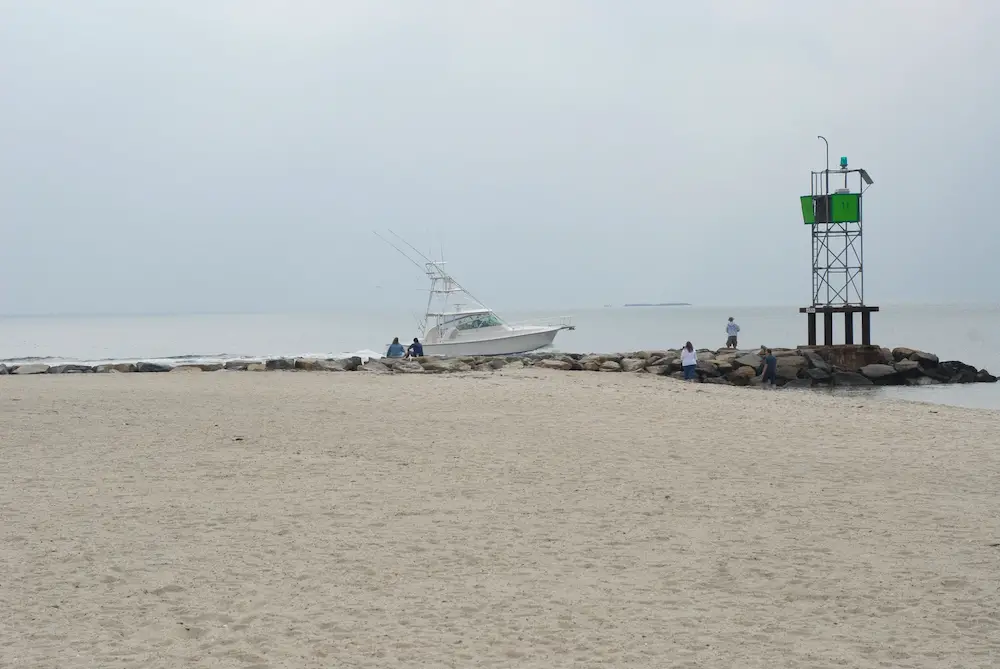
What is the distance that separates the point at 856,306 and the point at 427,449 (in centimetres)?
2766

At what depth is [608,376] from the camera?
2617 cm

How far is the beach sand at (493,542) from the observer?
221 inches

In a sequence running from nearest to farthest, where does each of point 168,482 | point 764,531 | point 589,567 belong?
point 589,567 < point 764,531 < point 168,482

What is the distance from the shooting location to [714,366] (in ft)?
99.1

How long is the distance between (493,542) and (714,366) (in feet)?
77.2

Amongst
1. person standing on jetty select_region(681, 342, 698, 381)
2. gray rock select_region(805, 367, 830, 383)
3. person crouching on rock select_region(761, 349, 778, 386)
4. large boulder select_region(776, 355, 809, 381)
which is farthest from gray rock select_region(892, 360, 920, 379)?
person standing on jetty select_region(681, 342, 698, 381)

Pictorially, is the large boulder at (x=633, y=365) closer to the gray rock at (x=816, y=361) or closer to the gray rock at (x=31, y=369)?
the gray rock at (x=816, y=361)

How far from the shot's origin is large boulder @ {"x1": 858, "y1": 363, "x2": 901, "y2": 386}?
3209 cm

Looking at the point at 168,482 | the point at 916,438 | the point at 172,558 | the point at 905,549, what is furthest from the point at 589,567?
the point at 916,438

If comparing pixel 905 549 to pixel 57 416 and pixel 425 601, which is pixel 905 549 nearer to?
pixel 425 601

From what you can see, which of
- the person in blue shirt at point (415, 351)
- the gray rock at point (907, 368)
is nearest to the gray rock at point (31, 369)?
the person in blue shirt at point (415, 351)

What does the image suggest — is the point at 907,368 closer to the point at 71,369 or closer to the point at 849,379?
the point at 849,379

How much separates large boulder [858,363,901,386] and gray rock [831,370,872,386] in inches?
12.1

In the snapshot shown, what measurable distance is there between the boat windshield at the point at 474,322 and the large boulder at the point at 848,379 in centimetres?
1863
